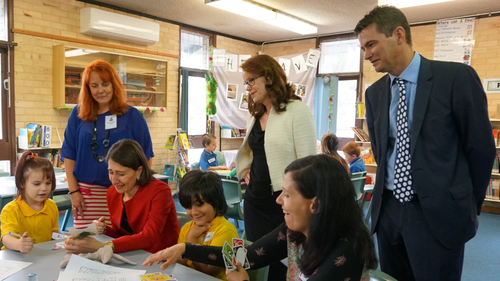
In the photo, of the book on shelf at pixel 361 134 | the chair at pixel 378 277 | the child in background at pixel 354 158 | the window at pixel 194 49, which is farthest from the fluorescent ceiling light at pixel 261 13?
the chair at pixel 378 277

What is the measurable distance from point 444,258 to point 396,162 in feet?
Answer: 1.36

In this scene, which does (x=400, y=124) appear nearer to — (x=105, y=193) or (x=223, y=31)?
(x=105, y=193)

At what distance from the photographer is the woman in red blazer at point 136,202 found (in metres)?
1.86

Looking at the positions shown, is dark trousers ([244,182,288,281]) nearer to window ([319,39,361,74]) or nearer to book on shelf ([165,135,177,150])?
book on shelf ([165,135,177,150])

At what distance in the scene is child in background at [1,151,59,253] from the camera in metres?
1.98

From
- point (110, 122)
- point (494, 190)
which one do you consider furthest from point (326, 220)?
point (494, 190)

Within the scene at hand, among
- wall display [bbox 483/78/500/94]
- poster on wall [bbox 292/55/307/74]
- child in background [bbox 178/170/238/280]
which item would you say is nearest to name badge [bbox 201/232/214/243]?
child in background [bbox 178/170/238/280]

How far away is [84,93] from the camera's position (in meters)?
2.24

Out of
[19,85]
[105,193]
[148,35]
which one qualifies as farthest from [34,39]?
[105,193]

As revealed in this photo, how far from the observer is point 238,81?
7.24 metres

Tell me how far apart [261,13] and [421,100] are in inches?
176

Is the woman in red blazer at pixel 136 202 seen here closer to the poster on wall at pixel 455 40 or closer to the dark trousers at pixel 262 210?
the dark trousers at pixel 262 210

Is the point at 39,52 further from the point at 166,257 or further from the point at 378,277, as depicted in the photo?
the point at 378,277

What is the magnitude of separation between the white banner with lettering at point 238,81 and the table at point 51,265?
5.46 metres
